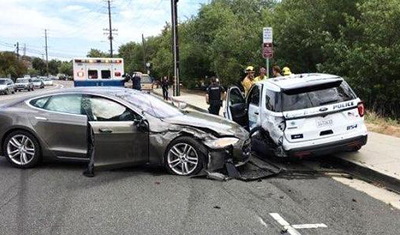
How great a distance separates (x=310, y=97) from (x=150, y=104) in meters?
2.78

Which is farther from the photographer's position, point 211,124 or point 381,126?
point 381,126

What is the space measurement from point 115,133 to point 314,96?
3424 mm

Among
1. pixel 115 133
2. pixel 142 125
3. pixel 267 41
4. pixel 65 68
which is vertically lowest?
pixel 115 133

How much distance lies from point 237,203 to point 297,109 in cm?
258

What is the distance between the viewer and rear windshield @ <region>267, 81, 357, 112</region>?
322 inches

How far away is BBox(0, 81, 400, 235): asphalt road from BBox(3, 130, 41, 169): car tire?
1.02 ft

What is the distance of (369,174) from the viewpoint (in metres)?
7.80

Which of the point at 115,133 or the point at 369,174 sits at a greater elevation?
the point at 115,133

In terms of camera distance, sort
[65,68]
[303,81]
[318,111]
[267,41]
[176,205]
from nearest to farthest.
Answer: [176,205] → [318,111] → [303,81] → [267,41] → [65,68]

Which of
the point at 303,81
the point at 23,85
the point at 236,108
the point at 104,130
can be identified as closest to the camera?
the point at 104,130

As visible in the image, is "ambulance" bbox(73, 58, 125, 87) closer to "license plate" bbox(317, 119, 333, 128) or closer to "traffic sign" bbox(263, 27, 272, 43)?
"traffic sign" bbox(263, 27, 272, 43)

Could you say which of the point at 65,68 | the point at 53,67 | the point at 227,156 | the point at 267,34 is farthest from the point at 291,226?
the point at 53,67

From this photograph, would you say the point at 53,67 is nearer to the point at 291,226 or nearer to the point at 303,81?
the point at 303,81

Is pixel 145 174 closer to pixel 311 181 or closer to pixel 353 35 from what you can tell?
pixel 311 181
